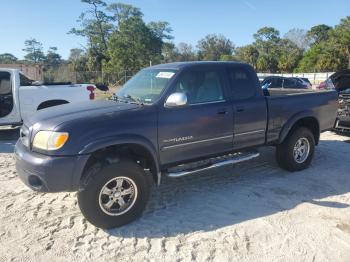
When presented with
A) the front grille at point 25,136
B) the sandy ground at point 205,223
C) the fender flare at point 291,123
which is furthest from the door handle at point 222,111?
the front grille at point 25,136

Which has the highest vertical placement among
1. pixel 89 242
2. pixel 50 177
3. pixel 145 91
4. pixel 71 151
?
pixel 145 91

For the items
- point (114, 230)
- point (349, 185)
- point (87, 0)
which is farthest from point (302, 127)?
point (87, 0)

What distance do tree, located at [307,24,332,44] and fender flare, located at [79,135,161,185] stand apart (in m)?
88.4

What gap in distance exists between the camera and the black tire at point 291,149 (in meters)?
6.11

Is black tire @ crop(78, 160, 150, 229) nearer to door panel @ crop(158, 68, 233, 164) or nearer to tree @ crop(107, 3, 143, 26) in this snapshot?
door panel @ crop(158, 68, 233, 164)

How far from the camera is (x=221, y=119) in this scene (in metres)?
5.12

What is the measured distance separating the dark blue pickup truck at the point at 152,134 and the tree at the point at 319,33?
86.6 m

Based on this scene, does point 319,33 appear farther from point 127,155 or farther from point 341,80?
point 127,155

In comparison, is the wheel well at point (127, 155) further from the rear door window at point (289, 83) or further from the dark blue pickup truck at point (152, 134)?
the rear door window at point (289, 83)

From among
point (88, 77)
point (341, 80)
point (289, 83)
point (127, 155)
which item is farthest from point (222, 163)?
point (88, 77)

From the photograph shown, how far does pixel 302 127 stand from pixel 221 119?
1.93m

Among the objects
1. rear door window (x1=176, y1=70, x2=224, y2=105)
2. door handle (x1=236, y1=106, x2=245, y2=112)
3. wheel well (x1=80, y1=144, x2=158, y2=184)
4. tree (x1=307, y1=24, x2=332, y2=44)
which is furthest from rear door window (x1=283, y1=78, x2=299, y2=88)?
tree (x1=307, y1=24, x2=332, y2=44)

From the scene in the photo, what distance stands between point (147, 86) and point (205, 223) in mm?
2027

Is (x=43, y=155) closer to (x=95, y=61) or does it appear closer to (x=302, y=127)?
(x=302, y=127)
